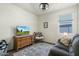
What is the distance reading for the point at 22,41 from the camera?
1.24 m

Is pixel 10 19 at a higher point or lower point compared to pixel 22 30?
higher

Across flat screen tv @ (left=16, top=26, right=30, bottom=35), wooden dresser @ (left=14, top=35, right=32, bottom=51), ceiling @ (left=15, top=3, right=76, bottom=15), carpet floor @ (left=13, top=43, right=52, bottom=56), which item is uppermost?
ceiling @ (left=15, top=3, right=76, bottom=15)

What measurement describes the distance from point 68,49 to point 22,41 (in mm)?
678

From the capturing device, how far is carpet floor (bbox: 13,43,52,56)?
47.6 inches

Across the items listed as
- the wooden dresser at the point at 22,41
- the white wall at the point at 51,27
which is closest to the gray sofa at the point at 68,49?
the white wall at the point at 51,27

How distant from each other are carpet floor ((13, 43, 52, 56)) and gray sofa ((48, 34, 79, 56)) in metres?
0.07

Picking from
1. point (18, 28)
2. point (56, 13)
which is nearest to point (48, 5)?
point (56, 13)

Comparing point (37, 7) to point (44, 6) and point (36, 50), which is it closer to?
point (44, 6)

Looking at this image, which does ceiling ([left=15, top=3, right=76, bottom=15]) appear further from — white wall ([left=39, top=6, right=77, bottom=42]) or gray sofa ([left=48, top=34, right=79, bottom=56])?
gray sofa ([left=48, top=34, right=79, bottom=56])

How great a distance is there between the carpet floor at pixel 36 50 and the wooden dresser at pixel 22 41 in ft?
0.21

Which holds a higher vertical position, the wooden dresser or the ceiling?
the ceiling

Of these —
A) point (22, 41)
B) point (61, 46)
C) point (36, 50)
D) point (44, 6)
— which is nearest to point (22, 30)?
point (22, 41)

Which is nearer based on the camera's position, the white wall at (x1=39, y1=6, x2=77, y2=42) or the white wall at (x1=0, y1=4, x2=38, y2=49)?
the white wall at (x1=0, y1=4, x2=38, y2=49)

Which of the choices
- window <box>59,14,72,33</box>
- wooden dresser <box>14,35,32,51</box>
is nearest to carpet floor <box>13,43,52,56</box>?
wooden dresser <box>14,35,32,51</box>
